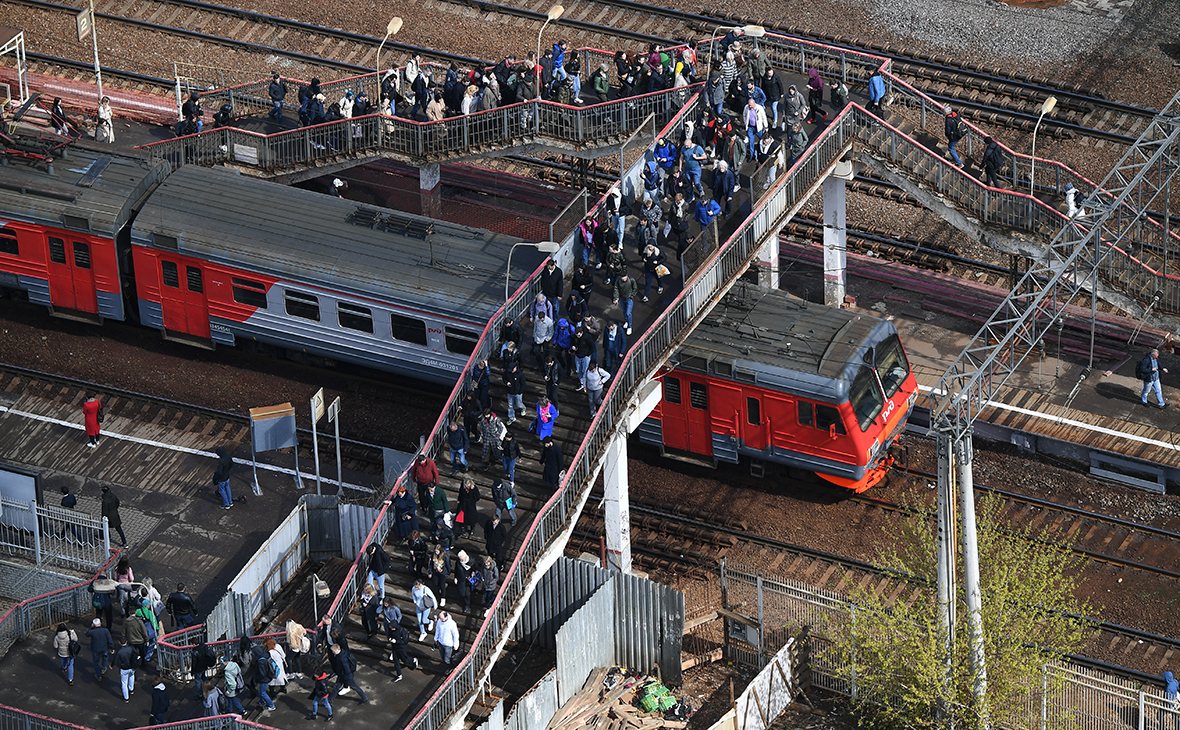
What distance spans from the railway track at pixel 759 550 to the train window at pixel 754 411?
2.59 meters

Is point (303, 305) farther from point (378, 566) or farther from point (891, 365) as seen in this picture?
point (891, 365)

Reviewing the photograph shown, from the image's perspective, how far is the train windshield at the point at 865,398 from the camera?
54906 mm

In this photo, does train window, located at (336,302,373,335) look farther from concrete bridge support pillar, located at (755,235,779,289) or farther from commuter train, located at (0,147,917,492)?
concrete bridge support pillar, located at (755,235,779,289)

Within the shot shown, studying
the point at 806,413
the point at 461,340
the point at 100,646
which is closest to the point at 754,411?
the point at 806,413

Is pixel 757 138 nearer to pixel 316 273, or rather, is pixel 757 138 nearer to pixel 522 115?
pixel 522 115

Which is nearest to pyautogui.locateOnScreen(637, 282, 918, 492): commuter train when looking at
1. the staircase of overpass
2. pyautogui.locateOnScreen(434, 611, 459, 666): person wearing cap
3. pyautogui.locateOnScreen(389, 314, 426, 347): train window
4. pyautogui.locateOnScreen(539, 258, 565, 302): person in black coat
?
the staircase of overpass

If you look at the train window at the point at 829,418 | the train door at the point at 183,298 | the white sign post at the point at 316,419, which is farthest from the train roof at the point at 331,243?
the train window at the point at 829,418

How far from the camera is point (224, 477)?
184 ft

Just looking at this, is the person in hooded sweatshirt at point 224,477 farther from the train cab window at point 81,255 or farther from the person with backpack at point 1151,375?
the person with backpack at point 1151,375

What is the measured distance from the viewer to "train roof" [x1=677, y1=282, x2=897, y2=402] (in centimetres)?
5484

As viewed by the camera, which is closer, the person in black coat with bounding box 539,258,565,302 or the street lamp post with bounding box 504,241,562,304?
the person in black coat with bounding box 539,258,565,302

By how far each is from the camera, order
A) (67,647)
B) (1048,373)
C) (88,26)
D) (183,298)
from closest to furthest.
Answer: (67,647)
(1048,373)
(183,298)
(88,26)

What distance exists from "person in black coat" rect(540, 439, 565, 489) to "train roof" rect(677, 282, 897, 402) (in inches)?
252

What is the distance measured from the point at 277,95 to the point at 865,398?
66.2ft
